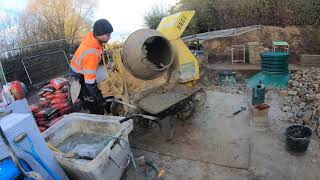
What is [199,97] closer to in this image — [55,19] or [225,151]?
[225,151]

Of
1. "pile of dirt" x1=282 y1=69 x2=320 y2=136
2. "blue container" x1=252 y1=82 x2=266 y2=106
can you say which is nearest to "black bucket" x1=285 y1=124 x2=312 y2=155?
"pile of dirt" x1=282 y1=69 x2=320 y2=136

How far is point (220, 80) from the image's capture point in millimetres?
7398

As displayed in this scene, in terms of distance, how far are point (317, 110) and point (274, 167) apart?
62.9 inches

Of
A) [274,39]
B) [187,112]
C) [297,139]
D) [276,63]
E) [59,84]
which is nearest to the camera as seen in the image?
[297,139]

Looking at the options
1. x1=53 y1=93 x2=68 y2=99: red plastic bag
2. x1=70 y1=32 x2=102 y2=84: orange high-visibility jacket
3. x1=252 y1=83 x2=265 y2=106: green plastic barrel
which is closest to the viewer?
x1=70 y1=32 x2=102 y2=84: orange high-visibility jacket

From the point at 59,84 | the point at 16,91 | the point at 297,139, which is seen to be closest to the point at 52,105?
the point at 59,84

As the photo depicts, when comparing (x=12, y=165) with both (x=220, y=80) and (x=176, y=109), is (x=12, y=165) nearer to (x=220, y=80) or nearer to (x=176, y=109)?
(x=176, y=109)

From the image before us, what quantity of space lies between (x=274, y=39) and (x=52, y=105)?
659cm

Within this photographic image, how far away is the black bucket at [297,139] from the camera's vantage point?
3506 mm

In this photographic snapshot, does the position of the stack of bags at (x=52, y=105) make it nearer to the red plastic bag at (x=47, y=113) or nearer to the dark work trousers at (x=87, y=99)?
the red plastic bag at (x=47, y=113)

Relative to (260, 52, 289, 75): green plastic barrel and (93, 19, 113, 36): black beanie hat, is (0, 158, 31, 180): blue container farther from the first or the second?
(260, 52, 289, 75): green plastic barrel

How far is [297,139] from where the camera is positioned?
11.5 feet

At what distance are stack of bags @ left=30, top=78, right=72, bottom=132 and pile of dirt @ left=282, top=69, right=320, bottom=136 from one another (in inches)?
148

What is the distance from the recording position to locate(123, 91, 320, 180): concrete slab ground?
3387mm
